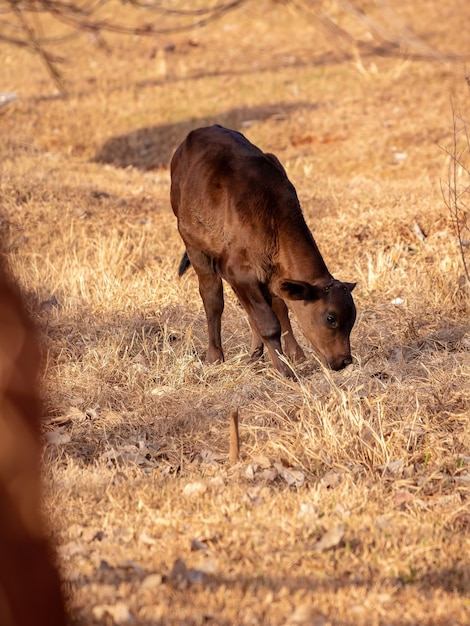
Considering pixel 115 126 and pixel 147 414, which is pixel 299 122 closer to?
pixel 115 126

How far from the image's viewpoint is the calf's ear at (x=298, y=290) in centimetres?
658

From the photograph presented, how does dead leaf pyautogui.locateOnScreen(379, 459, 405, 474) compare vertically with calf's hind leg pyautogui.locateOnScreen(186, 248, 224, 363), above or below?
above

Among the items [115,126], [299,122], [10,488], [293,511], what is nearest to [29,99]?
[115,126]

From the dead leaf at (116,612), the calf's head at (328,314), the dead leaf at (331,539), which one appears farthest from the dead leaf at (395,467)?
the dead leaf at (116,612)

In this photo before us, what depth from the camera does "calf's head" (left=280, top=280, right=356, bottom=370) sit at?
6.63 meters

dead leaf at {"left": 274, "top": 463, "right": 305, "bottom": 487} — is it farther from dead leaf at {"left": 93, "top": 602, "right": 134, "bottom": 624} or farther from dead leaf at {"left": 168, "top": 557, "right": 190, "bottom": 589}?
dead leaf at {"left": 93, "top": 602, "right": 134, "bottom": 624}

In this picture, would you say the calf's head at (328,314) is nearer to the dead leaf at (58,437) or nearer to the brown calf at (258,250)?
the brown calf at (258,250)

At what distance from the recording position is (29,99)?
1980cm

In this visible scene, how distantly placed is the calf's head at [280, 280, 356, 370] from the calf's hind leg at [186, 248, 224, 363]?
3.38ft

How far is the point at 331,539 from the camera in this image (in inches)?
164

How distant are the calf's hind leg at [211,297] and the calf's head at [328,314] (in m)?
1.03

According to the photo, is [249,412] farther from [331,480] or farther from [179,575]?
[179,575]

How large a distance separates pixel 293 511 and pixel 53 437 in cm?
192

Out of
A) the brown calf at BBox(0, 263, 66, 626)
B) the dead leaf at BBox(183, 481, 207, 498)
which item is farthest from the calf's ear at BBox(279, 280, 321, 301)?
the brown calf at BBox(0, 263, 66, 626)
